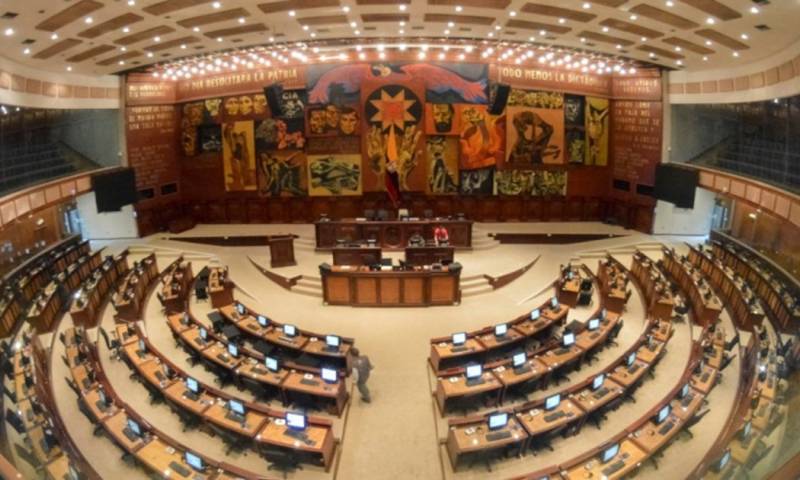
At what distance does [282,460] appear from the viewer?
7684 mm

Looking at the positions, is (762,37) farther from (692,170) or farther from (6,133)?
(6,133)

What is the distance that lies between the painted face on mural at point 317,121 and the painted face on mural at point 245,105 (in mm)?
2329

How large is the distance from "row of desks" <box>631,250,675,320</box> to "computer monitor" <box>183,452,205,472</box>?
33.8 ft

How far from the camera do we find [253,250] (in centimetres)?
1839

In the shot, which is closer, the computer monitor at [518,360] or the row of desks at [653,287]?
the computer monitor at [518,360]

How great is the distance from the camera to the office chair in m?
7.64

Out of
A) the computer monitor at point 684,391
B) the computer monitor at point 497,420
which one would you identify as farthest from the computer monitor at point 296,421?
the computer monitor at point 684,391

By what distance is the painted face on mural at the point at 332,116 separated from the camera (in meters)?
19.3

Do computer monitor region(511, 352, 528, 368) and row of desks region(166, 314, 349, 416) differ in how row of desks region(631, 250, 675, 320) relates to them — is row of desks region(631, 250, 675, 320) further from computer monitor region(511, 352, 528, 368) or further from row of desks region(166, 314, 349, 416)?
row of desks region(166, 314, 349, 416)

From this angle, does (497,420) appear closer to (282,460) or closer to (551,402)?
(551,402)

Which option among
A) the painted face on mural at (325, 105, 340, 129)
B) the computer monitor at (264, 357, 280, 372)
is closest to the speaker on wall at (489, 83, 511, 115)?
the painted face on mural at (325, 105, 340, 129)

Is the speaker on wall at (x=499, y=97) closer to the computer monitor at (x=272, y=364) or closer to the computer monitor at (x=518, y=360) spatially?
the computer monitor at (x=518, y=360)

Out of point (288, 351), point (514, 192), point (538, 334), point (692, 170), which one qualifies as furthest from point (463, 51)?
point (288, 351)

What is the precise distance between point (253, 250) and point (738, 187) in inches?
618
